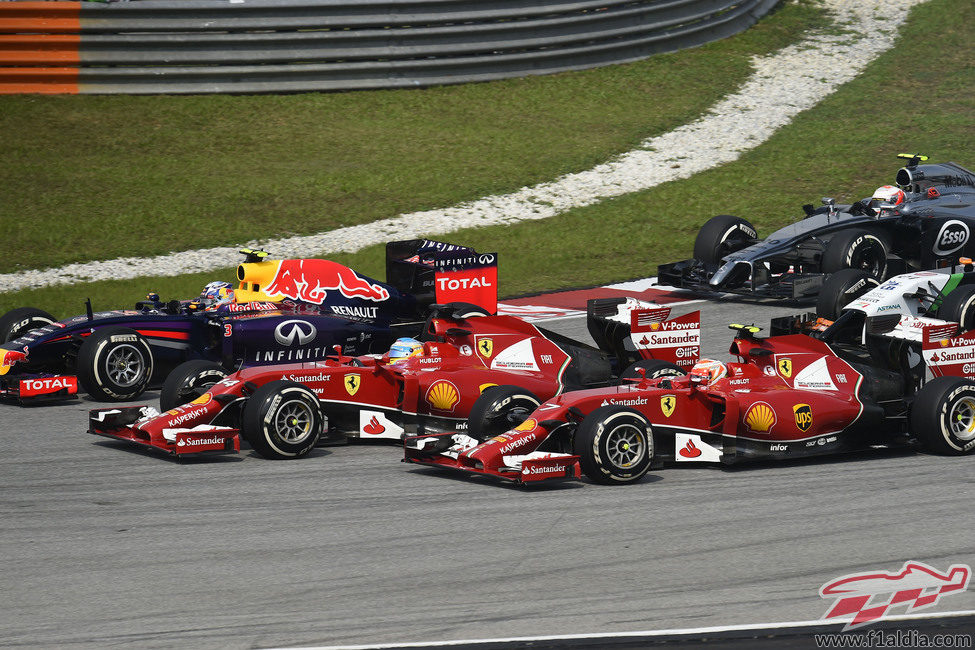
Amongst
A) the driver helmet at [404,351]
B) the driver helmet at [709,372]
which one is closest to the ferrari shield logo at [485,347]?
the driver helmet at [404,351]

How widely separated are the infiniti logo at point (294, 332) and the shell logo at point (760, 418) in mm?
5615

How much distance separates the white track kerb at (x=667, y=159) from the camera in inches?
830

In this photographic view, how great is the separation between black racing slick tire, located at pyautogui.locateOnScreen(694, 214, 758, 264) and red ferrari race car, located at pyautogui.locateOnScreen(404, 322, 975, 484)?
7403 millimetres

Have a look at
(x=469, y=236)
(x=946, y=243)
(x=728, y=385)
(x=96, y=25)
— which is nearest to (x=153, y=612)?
(x=728, y=385)

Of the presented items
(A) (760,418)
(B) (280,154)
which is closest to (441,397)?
(A) (760,418)

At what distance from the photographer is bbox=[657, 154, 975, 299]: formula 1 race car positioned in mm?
17406

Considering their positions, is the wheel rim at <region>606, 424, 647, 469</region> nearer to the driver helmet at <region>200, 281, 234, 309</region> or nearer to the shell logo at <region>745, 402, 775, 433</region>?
the shell logo at <region>745, 402, 775, 433</region>

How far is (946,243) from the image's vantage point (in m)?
18.2

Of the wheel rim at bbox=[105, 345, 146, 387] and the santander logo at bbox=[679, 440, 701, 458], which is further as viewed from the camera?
the wheel rim at bbox=[105, 345, 146, 387]

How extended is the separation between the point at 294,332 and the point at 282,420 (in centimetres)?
319

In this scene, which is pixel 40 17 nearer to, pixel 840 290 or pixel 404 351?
pixel 404 351

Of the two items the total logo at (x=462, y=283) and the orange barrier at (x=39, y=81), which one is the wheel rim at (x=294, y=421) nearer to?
the total logo at (x=462, y=283)

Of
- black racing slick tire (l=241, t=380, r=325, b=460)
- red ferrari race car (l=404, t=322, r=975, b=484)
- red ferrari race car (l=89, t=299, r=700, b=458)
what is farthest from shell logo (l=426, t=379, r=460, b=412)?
black racing slick tire (l=241, t=380, r=325, b=460)

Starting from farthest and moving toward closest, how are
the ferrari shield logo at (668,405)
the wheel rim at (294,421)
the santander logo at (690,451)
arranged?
1. the wheel rim at (294,421)
2. the santander logo at (690,451)
3. the ferrari shield logo at (668,405)
